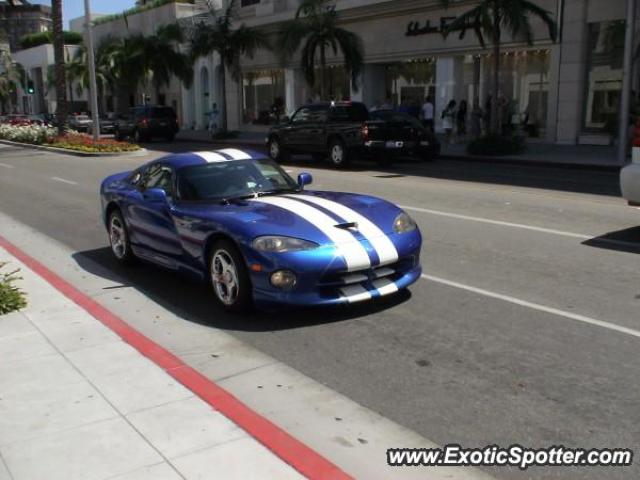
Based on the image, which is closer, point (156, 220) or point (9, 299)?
point (9, 299)

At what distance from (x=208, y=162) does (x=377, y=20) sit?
1024 inches

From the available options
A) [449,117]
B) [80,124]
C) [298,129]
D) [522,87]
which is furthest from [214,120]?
[298,129]

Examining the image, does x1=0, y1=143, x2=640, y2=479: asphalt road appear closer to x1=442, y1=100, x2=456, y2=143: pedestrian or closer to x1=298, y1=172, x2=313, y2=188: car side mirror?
x1=298, y1=172, x2=313, y2=188: car side mirror

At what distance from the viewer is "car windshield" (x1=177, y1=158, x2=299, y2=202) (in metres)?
7.11

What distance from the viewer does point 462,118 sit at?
2766 centimetres

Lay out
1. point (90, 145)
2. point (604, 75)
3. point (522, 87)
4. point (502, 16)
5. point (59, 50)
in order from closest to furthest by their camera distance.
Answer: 1. point (502, 16)
2. point (604, 75)
3. point (522, 87)
4. point (90, 145)
5. point (59, 50)

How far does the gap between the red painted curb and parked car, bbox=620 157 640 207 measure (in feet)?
21.0

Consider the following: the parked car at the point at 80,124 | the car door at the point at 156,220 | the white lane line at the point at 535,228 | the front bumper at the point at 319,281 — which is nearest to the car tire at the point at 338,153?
the white lane line at the point at 535,228

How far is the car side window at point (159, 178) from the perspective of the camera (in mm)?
7471

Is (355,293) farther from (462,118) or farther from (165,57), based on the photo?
(165,57)

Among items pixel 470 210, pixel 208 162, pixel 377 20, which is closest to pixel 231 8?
pixel 377 20

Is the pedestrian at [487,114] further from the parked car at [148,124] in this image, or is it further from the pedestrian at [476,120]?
the parked car at [148,124]

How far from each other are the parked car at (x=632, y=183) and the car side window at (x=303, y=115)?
1319cm

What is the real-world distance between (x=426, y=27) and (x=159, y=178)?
23596 millimetres
